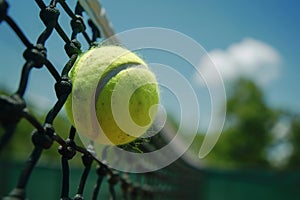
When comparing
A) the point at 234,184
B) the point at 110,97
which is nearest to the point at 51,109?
the point at 110,97

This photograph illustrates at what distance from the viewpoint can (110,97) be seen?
794mm

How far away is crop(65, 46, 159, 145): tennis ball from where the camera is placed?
2.58 ft

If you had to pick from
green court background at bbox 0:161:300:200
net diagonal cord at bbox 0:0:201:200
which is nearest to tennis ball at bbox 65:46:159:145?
net diagonal cord at bbox 0:0:201:200

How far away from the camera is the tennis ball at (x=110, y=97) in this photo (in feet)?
2.58

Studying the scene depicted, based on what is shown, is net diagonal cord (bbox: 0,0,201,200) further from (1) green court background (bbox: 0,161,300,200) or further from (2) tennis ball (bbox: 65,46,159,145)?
(1) green court background (bbox: 0,161,300,200)

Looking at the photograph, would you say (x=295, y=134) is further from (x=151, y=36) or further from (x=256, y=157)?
(x=151, y=36)

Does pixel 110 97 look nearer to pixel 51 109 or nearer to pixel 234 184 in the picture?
pixel 51 109

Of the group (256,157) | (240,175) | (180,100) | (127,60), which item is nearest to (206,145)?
(180,100)

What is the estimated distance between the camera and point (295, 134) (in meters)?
19.0

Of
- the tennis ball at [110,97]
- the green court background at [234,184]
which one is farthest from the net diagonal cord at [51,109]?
the green court background at [234,184]

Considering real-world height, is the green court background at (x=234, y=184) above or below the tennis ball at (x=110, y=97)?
above

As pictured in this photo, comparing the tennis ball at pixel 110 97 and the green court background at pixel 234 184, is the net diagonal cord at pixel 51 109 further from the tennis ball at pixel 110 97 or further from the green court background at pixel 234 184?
the green court background at pixel 234 184

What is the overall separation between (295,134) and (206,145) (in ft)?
60.3

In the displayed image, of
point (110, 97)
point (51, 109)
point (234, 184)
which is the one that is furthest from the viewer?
point (234, 184)
